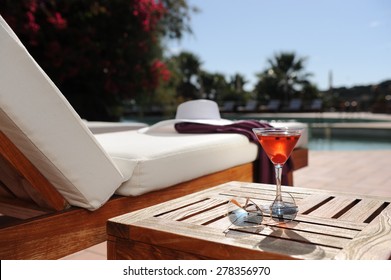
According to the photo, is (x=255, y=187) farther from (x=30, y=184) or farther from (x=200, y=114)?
(x=200, y=114)

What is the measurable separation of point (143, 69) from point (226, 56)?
27418 millimetres

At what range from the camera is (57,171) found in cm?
129

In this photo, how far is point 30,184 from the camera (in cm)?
135

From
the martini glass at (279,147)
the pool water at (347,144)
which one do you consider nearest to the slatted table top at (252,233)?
the martini glass at (279,147)

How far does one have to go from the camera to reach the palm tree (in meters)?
23.3

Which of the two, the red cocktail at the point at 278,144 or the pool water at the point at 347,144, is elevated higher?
the red cocktail at the point at 278,144

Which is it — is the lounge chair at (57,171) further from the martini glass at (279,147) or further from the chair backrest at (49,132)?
the martini glass at (279,147)

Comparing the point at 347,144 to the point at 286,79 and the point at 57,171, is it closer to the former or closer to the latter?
the point at 57,171

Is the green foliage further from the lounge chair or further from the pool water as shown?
the lounge chair

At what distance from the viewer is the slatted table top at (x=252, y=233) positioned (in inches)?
33.6

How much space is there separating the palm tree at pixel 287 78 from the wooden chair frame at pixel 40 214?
22.3 metres

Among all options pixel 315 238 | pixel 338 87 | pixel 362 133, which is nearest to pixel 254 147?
pixel 315 238

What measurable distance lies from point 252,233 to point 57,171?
666 millimetres

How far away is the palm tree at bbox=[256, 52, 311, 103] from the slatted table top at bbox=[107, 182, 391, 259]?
22.7 metres
